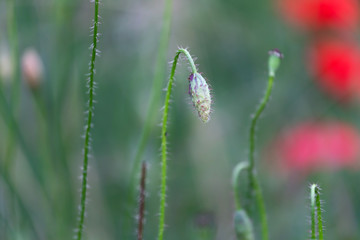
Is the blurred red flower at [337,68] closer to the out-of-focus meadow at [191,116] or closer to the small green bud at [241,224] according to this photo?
the out-of-focus meadow at [191,116]

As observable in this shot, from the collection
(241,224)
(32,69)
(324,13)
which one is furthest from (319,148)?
(241,224)

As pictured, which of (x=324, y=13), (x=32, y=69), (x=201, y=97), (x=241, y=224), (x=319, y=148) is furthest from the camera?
(x=324, y=13)

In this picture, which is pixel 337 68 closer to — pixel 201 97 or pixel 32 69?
pixel 32 69

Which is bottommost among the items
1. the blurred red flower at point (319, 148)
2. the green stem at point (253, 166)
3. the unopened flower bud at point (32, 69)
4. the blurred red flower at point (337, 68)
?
the green stem at point (253, 166)

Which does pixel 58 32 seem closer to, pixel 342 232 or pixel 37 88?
pixel 37 88

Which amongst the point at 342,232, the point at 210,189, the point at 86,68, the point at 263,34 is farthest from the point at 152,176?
the point at 263,34

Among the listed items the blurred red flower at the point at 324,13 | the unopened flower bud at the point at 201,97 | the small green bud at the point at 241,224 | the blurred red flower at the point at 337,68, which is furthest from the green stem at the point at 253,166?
the blurred red flower at the point at 324,13

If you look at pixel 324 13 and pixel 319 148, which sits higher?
pixel 324 13
